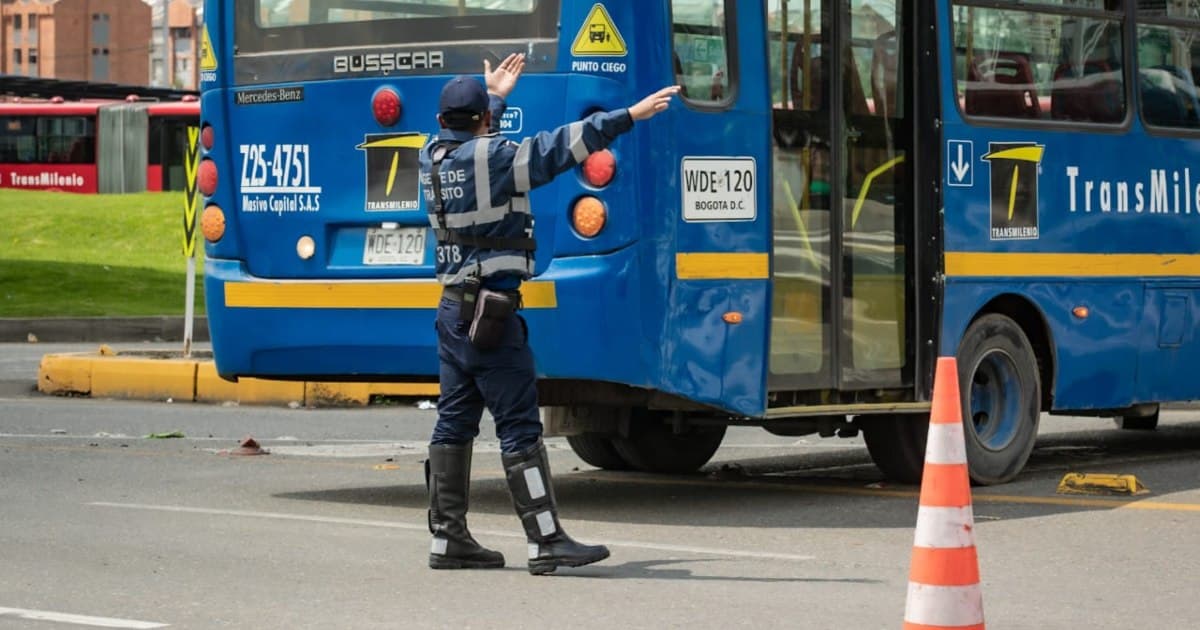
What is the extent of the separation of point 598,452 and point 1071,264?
280 cm

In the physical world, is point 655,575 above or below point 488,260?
below

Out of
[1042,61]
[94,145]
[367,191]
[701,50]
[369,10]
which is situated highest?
[94,145]

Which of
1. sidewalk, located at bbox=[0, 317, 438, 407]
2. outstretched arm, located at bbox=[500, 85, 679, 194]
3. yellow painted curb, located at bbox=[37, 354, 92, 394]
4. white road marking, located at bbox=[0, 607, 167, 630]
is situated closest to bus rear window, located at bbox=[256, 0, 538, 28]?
outstretched arm, located at bbox=[500, 85, 679, 194]

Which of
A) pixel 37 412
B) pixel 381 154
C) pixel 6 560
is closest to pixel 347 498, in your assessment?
pixel 381 154

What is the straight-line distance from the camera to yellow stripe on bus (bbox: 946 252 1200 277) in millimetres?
10977

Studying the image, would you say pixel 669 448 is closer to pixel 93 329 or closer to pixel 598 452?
pixel 598 452

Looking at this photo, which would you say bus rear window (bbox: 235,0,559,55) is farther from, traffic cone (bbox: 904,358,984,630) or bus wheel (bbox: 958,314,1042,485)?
traffic cone (bbox: 904,358,984,630)

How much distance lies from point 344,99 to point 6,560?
292 cm

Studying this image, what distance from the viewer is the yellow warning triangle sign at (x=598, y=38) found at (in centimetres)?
945

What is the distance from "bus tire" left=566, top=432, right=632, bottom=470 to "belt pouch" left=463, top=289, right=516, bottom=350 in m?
4.02

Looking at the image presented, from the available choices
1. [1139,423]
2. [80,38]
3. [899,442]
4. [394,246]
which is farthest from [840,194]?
[80,38]

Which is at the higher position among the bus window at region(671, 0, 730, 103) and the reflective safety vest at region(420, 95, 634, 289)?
the bus window at region(671, 0, 730, 103)

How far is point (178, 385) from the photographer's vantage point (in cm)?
1831

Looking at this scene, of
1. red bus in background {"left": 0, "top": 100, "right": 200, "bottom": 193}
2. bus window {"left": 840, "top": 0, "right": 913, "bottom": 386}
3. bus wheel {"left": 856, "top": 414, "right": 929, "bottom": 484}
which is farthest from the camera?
red bus in background {"left": 0, "top": 100, "right": 200, "bottom": 193}
